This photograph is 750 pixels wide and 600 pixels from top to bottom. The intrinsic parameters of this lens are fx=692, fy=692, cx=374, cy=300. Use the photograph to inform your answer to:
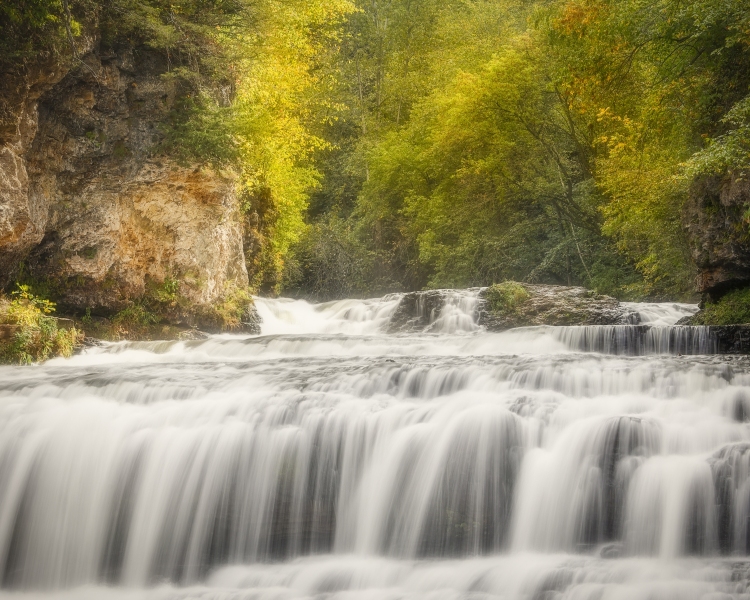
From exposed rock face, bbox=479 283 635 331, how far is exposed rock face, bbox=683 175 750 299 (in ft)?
7.95

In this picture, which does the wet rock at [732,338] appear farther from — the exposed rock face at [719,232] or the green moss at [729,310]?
the exposed rock face at [719,232]

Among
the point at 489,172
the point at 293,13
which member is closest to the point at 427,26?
the point at 489,172

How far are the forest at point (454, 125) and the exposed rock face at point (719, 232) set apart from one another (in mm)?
326

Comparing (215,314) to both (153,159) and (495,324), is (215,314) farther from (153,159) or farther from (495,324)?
(495,324)

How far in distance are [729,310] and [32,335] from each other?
12.5 metres

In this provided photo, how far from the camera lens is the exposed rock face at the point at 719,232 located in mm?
11930

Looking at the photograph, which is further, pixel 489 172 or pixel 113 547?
pixel 489 172

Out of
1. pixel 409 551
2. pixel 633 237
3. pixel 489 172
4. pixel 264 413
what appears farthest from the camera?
pixel 489 172

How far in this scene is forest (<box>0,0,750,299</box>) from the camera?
13.2 meters

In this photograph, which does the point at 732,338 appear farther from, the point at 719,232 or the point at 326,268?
the point at 326,268

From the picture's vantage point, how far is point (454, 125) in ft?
87.3

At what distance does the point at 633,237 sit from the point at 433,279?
400 inches

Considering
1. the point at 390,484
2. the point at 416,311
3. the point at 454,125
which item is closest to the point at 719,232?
the point at 416,311

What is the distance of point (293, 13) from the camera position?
55.6 ft
